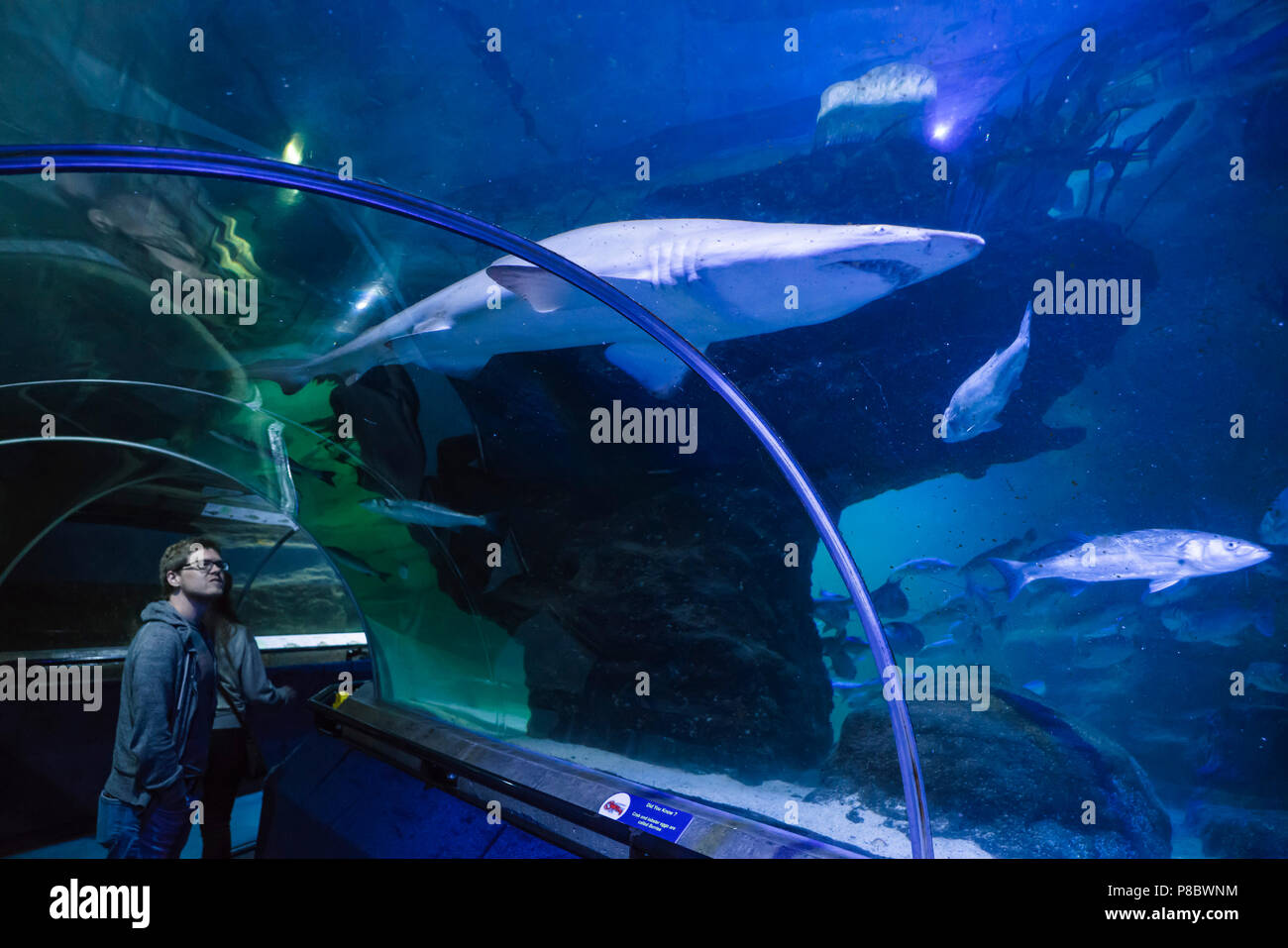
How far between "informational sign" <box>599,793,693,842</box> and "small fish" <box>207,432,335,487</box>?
3.43m

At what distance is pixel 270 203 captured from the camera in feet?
9.91

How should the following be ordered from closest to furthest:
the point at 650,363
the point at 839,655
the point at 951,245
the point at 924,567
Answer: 1. the point at 951,245
2. the point at 650,363
3. the point at 839,655
4. the point at 924,567

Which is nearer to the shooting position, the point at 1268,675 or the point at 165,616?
the point at 165,616

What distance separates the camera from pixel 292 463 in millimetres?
4496

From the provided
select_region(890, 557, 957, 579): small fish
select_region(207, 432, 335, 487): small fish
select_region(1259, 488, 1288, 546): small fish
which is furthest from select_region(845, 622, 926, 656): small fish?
select_region(207, 432, 335, 487): small fish

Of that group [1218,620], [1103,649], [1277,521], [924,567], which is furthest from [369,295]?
[1103,649]

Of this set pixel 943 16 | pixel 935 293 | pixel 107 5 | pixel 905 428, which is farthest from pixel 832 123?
pixel 107 5

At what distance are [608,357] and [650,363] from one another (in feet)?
1.09

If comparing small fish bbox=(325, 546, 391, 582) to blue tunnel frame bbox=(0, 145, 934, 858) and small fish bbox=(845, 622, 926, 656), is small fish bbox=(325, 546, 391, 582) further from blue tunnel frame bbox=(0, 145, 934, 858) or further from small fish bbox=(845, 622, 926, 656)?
small fish bbox=(845, 622, 926, 656)

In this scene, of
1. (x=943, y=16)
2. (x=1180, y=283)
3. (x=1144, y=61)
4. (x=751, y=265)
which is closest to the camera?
(x=751, y=265)

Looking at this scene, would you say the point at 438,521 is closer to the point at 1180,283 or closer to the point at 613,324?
the point at 613,324

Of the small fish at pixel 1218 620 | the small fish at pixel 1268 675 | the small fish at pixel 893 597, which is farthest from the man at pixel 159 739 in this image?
the small fish at pixel 1268 675

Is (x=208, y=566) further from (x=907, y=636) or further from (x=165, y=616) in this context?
(x=907, y=636)

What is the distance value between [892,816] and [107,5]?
547 cm
